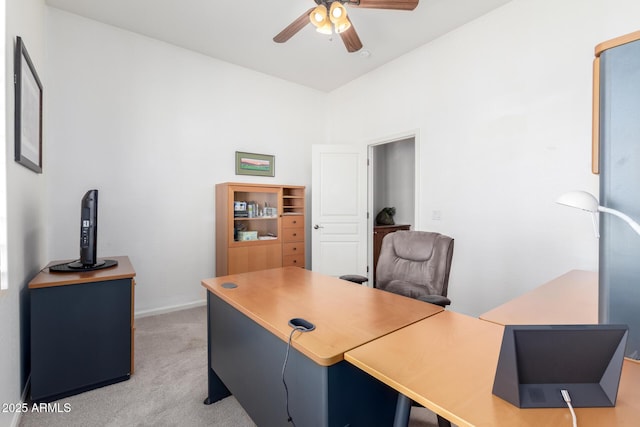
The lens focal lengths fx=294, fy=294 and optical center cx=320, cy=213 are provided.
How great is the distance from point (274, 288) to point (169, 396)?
1069 mm

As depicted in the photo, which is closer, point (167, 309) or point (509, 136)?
point (509, 136)

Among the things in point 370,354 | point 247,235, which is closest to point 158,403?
point 370,354

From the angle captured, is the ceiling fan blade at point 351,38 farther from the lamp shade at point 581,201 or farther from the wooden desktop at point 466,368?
Result: the wooden desktop at point 466,368

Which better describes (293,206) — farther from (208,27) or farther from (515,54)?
(515,54)

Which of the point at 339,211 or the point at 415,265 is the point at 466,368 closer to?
the point at 415,265

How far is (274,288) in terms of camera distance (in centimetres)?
174

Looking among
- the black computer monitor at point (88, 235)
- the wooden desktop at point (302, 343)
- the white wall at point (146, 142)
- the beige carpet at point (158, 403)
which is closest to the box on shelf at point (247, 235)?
the white wall at point (146, 142)

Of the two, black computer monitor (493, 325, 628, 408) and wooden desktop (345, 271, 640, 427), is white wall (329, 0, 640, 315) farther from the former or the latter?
black computer monitor (493, 325, 628, 408)

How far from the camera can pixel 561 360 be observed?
71 centimetres

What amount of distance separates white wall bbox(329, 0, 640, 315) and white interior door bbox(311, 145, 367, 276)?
36.3 inches

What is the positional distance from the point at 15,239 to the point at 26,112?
0.85 meters

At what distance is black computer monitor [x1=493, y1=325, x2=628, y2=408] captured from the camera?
70 cm

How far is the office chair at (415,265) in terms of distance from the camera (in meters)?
1.94

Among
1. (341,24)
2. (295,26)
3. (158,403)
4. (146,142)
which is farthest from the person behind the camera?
(146,142)
